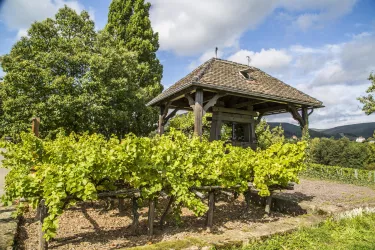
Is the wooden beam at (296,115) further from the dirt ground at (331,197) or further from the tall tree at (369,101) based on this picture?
the tall tree at (369,101)

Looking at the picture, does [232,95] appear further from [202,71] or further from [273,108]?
[273,108]

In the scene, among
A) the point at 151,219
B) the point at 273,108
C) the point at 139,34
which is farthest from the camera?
the point at 139,34

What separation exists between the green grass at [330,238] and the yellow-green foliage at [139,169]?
0.98 metres

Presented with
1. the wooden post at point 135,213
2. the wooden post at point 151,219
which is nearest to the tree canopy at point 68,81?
the wooden post at point 135,213

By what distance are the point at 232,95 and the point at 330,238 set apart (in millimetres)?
6158

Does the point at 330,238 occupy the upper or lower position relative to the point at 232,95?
lower

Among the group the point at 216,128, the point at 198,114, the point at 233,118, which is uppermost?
the point at 233,118

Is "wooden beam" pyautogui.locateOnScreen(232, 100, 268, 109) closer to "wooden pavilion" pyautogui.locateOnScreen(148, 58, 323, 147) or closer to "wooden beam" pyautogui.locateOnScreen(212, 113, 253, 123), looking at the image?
"wooden pavilion" pyautogui.locateOnScreen(148, 58, 323, 147)

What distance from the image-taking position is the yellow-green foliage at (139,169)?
340cm

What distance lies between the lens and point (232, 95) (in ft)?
31.5

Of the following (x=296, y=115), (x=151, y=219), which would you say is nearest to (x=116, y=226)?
(x=151, y=219)

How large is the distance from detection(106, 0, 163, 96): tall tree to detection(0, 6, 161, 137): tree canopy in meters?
2.14

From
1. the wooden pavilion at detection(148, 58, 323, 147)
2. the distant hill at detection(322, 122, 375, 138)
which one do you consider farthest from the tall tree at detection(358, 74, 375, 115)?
the distant hill at detection(322, 122, 375, 138)

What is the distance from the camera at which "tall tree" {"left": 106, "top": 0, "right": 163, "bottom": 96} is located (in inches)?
833
